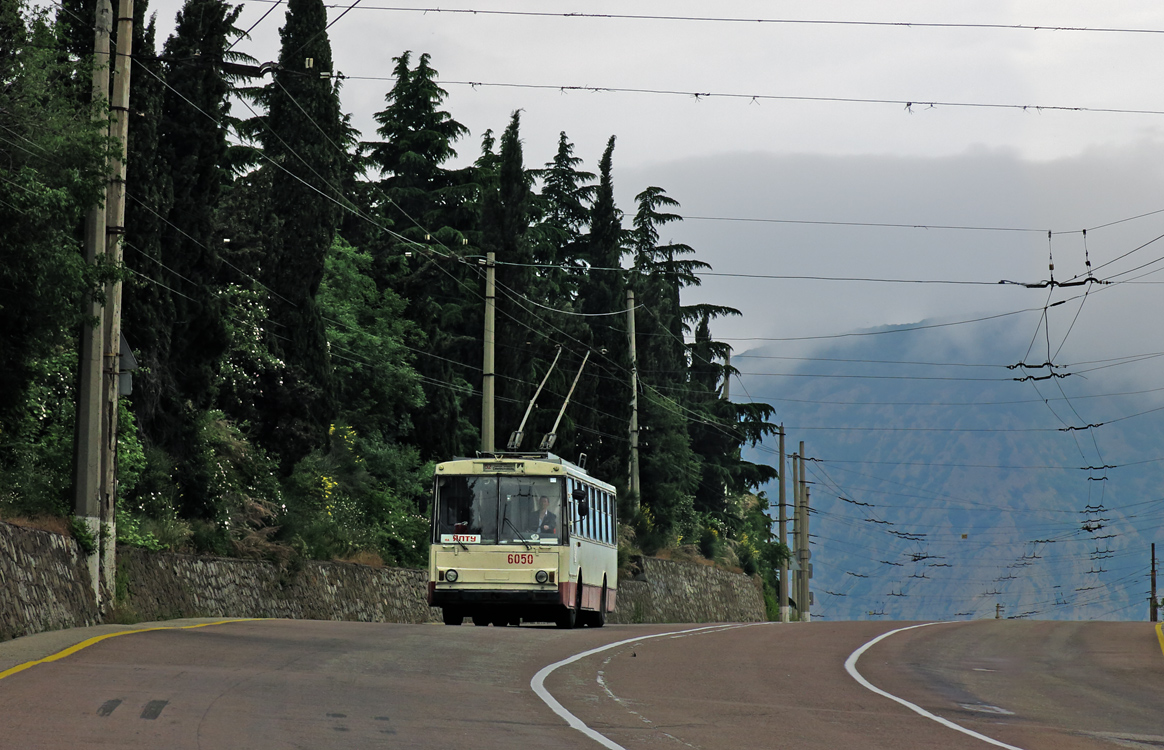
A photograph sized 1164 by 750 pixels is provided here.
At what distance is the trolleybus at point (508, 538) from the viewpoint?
1058 inches

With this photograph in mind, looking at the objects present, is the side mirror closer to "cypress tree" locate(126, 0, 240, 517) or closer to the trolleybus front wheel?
the trolleybus front wheel

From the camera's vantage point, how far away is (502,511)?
27.4 metres

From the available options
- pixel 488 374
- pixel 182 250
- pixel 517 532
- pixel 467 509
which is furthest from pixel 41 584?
pixel 488 374

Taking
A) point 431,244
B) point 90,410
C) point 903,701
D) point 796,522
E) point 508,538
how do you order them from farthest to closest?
point 796,522
point 431,244
point 508,538
point 90,410
point 903,701

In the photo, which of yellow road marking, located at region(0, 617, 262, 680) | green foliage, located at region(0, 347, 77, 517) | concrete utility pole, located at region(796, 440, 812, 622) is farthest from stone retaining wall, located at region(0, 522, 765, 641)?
concrete utility pole, located at region(796, 440, 812, 622)

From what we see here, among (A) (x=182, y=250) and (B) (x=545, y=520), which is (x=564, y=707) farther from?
(A) (x=182, y=250)

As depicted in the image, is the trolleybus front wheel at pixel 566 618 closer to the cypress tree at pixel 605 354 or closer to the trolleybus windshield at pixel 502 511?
the trolleybus windshield at pixel 502 511

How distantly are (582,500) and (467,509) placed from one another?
2249mm

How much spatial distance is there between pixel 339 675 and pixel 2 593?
193 inches

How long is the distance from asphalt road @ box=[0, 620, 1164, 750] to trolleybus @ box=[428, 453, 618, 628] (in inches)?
113

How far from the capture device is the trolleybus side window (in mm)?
27234

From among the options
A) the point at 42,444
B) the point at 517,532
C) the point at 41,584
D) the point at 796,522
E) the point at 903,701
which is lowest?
the point at 903,701

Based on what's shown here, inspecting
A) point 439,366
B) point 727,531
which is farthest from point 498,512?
point 727,531

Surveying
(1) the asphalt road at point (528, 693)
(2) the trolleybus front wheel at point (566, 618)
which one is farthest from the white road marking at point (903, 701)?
(2) the trolleybus front wheel at point (566, 618)
